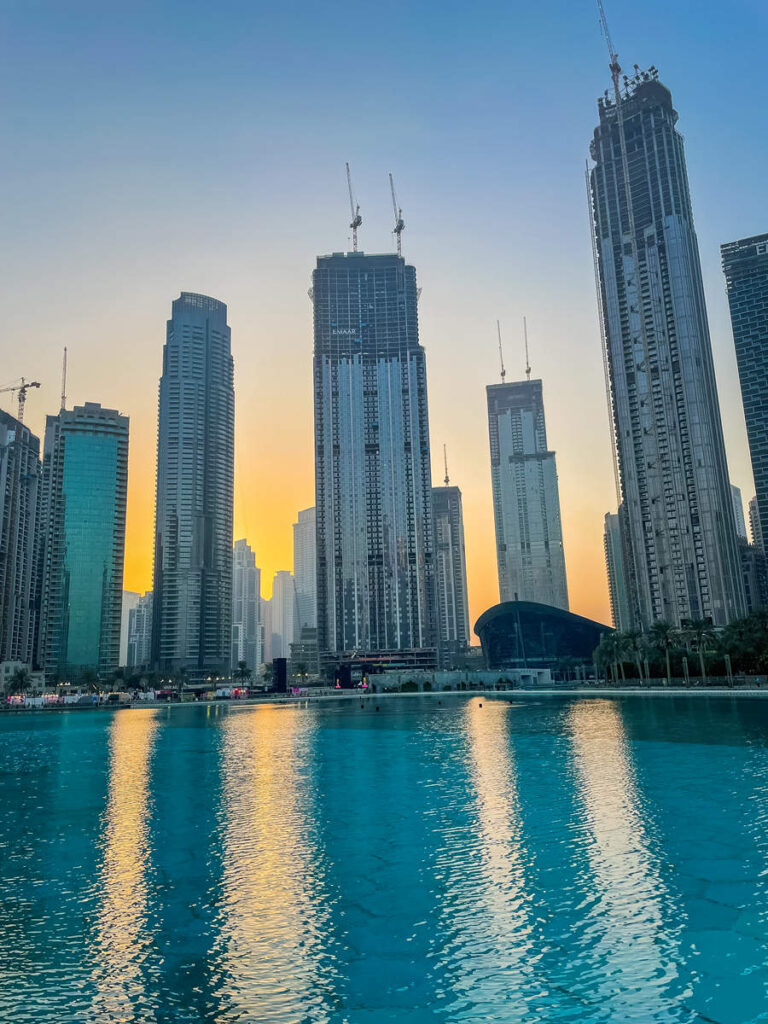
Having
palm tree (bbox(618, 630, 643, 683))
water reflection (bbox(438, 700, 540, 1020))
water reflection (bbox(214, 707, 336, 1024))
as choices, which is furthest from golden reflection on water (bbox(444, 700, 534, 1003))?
palm tree (bbox(618, 630, 643, 683))

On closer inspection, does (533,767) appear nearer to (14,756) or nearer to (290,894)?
(290,894)

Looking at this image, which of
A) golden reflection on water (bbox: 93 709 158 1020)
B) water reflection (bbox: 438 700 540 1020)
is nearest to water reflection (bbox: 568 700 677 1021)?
water reflection (bbox: 438 700 540 1020)

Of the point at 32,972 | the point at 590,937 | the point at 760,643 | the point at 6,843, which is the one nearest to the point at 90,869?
the point at 6,843

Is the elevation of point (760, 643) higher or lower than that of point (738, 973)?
higher

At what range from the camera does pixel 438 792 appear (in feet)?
156

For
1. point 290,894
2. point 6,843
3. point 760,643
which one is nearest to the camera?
point 290,894

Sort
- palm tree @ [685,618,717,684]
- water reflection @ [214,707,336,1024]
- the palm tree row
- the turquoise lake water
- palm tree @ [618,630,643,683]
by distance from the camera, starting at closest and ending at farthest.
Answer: the turquoise lake water < water reflection @ [214,707,336,1024] < the palm tree row < palm tree @ [685,618,717,684] < palm tree @ [618,630,643,683]

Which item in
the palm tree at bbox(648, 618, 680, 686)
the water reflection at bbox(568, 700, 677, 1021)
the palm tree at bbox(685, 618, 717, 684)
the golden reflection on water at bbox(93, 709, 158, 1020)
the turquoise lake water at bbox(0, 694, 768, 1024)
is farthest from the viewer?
the palm tree at bbox(648, 618, 680, 686)

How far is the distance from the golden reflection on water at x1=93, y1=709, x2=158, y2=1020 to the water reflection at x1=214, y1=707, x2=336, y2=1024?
2.45m

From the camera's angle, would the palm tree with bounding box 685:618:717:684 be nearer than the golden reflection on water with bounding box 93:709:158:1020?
No

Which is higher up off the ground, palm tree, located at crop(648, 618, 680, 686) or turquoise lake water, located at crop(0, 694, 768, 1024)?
palm tree, located at crop(648, 618, 680, 686)

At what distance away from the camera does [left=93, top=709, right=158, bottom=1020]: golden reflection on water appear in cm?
1933

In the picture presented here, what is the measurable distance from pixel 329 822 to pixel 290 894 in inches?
523

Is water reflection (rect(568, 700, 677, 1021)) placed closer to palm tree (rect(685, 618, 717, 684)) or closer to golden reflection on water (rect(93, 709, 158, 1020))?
golden reflection on water (rect(93, 709, 158, 1020))
